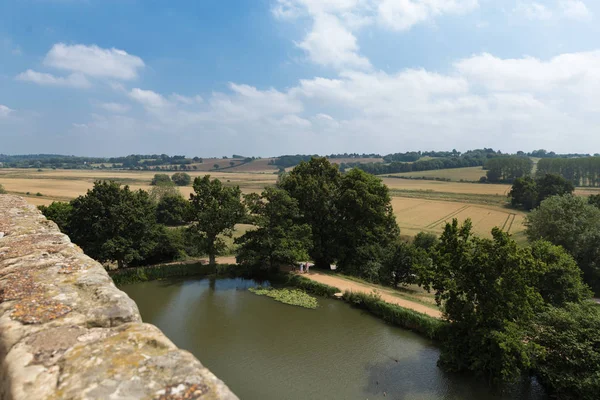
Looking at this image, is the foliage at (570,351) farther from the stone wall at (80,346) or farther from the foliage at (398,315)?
the stone wall at (80,346)

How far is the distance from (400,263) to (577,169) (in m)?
80.1

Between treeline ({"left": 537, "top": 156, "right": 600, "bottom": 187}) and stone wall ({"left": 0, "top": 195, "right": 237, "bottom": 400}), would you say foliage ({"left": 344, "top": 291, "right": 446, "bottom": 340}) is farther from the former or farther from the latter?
treeline ({"left": 537, "top": 156, "right": 600, "bottom": 187})

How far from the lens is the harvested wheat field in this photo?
38.7 m

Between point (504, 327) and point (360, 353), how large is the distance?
17.5ft

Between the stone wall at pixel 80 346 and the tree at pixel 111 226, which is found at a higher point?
the stone wall at pixel 80 346

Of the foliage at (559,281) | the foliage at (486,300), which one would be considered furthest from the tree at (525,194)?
the foliage at (486,300)

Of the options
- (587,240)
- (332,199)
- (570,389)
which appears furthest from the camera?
(332,199)

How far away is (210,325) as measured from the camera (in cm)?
1591

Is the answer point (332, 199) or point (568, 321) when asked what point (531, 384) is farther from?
point (332, 199)

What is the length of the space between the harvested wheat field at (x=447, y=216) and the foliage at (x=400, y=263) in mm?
15091

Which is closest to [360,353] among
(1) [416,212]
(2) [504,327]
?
(2) [504,327]

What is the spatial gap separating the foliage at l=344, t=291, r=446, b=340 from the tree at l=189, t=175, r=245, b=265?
30.7 ft

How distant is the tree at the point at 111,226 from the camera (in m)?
21.8

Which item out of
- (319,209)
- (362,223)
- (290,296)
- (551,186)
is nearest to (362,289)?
(290,296)
